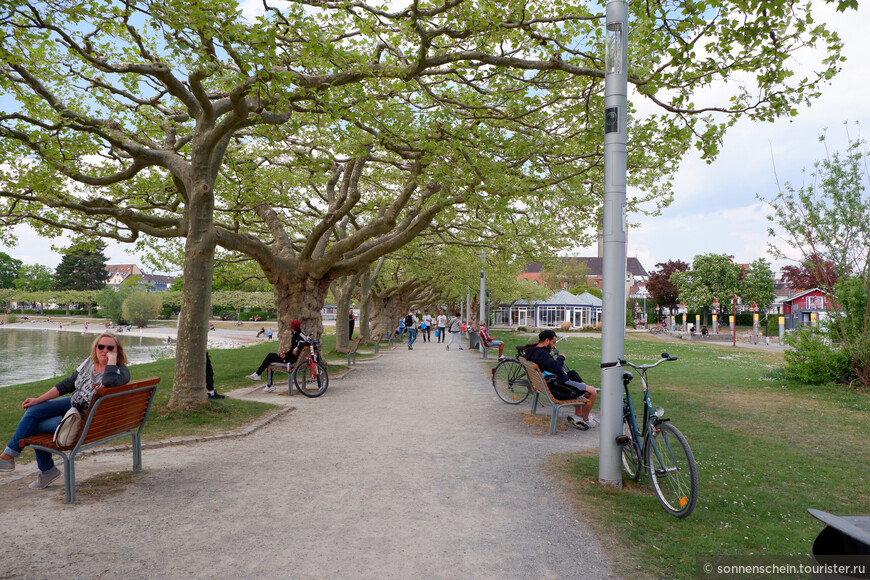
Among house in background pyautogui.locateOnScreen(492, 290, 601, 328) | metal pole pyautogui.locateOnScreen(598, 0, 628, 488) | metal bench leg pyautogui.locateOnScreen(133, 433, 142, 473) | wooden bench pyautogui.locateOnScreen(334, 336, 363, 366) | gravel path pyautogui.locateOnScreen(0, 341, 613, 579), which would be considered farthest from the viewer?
house in background pyautogui.locateOnScreen(492, 290, 601, 328)

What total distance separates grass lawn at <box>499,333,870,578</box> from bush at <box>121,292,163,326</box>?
2848 inches

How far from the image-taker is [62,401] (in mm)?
5047

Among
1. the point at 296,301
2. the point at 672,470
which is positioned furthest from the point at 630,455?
the point at 296,301

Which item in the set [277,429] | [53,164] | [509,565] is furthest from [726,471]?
[53,164]

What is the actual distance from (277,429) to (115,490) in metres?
3.04

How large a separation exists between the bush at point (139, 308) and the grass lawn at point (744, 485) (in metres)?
72.3

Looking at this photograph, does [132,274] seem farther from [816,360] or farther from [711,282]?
[816,360]

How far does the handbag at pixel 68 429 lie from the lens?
4.67 meters

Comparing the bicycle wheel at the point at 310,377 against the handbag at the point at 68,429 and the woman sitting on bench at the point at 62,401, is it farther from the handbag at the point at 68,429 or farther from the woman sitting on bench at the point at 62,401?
the handbag at the point at 68,429

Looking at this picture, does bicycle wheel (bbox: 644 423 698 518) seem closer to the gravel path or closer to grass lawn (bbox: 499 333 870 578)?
grass lawn (bbox: 499 333 870 578)

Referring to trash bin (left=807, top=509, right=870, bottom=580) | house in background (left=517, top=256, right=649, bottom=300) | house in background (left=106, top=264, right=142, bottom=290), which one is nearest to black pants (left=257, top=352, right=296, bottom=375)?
trash bin (left=807, top=509, right=870, bottom=580)

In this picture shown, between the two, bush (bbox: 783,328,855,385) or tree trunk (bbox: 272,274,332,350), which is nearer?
bush (bbox: 783,328,855,385)

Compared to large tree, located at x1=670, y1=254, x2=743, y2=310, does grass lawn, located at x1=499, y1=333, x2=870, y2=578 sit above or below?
below

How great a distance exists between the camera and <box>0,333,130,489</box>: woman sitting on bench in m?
4.86
